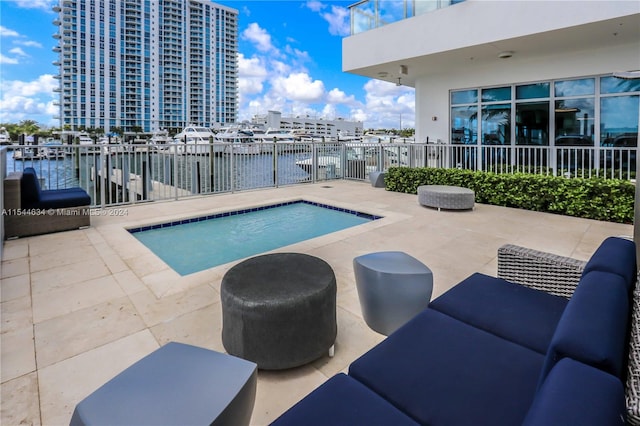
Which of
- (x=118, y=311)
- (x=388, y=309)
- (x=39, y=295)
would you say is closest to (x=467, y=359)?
(x=388, y=309)

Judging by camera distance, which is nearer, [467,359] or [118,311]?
[467,359]

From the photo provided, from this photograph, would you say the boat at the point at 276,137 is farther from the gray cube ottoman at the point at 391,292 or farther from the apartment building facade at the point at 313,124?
the apartment building facade at the point at 313,124

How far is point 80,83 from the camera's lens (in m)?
59.8

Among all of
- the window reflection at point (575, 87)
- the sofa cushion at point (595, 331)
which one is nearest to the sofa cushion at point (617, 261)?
the sofa cushion at point (595, 331)

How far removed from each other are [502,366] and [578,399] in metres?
0.66

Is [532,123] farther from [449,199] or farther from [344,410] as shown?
[344,410]

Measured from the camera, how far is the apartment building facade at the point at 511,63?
7.11 meters

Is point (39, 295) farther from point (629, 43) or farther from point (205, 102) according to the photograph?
point (205, 102)

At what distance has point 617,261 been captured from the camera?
5.07ft

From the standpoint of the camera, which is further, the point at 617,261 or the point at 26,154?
the point at 26,154

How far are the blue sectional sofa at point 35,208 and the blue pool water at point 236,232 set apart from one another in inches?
29.7

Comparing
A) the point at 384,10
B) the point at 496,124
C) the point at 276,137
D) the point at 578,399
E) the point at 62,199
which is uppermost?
the point at 384,10

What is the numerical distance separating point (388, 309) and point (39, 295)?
2.86 m

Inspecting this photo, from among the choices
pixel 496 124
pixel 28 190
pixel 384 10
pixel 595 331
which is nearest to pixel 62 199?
pixel 28 190
